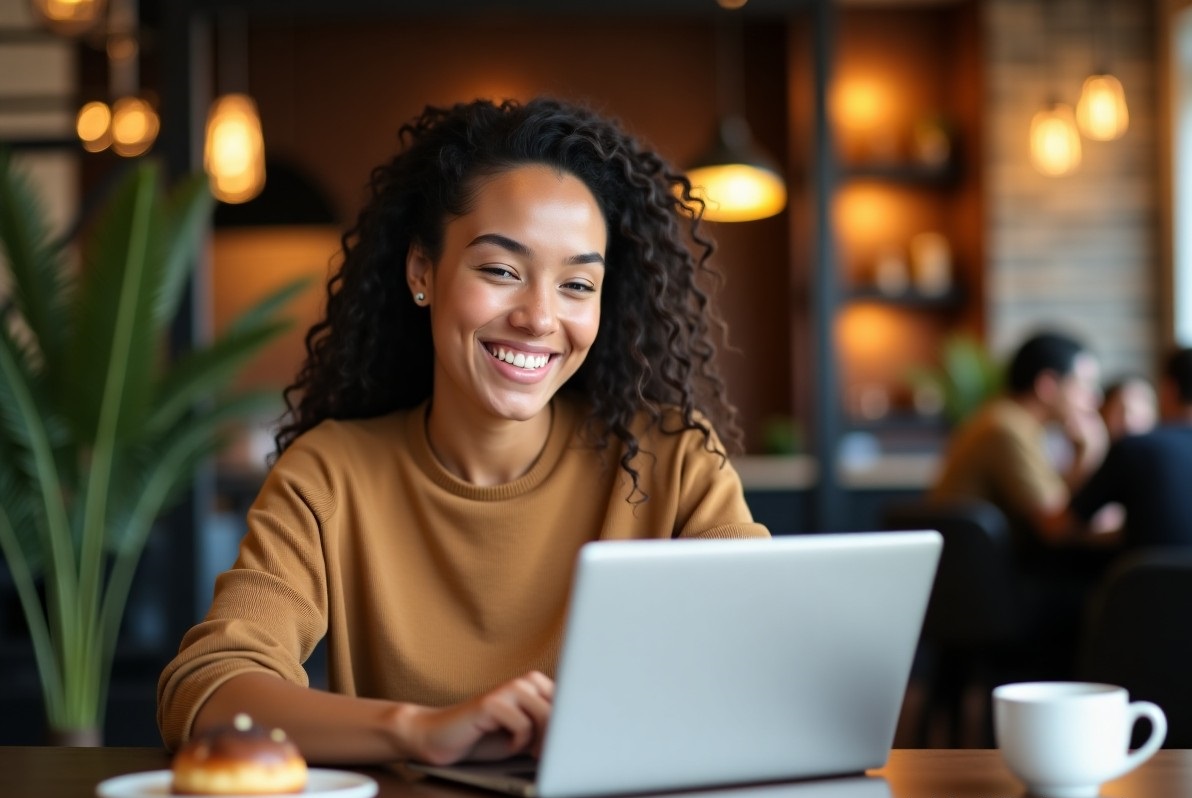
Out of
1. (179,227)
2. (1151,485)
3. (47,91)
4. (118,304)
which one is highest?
(47,91)

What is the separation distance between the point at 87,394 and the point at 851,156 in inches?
196

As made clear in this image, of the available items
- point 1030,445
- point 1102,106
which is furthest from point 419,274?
point 1102,106

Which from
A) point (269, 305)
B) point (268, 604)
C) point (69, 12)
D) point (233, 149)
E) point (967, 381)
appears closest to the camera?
point (268, 604)

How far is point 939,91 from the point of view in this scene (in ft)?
25.2

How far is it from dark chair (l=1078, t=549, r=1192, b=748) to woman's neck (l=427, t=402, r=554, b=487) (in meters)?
1.20

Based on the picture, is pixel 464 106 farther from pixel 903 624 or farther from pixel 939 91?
pixel 939 91

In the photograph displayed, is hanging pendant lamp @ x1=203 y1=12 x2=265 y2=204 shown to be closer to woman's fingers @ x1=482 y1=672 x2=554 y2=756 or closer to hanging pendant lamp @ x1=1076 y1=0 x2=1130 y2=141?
hanging pendant lamp @ x1=1076 y1=0 x2=1130 y2=141

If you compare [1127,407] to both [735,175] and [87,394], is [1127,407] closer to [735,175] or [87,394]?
[735,175]

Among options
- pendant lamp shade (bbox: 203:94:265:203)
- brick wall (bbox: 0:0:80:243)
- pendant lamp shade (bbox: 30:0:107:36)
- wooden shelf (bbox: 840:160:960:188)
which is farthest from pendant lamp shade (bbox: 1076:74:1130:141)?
brick wall (bbox: 0:0:80:243)

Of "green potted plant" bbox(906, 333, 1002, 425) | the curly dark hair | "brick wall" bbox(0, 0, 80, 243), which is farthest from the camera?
"brick wall" bbox(0, 0, 80, 243)

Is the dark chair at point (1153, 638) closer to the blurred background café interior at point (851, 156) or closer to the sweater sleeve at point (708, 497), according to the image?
the sweater sleeve at point (708, 497)

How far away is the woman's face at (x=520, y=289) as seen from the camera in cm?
151

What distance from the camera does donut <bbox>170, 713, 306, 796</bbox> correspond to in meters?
0.94

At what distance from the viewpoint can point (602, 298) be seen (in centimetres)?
171
